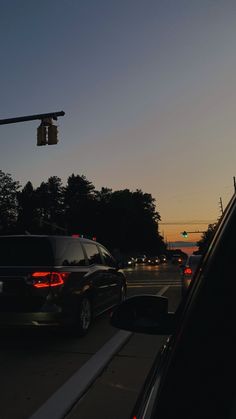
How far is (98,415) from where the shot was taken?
361cm

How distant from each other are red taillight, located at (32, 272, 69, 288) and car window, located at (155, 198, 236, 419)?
5.03m

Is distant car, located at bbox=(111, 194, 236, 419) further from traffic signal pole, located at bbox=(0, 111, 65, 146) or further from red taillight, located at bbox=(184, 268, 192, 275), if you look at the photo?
traffic signal pole, located at bbox=(0, 111, 65, 146)

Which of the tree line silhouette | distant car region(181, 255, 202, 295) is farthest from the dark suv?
the tree line silhouette

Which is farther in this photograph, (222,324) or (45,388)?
(45,388)

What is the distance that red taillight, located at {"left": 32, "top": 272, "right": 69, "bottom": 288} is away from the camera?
611 centimetres

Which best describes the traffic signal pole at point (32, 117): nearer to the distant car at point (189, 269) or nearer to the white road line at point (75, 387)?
the distant car at point (189, 269)

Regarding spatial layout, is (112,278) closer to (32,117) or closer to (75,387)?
(75,387)

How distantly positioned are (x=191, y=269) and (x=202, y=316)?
926 cm

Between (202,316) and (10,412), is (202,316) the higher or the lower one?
the higher one

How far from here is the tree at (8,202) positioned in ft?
396

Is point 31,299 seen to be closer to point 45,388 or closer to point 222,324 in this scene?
point 45,388

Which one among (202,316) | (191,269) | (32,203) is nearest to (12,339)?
(191,269)

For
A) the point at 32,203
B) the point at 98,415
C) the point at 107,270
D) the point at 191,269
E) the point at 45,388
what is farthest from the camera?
the point at 32,203

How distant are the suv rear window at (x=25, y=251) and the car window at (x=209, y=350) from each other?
536 centimetres
